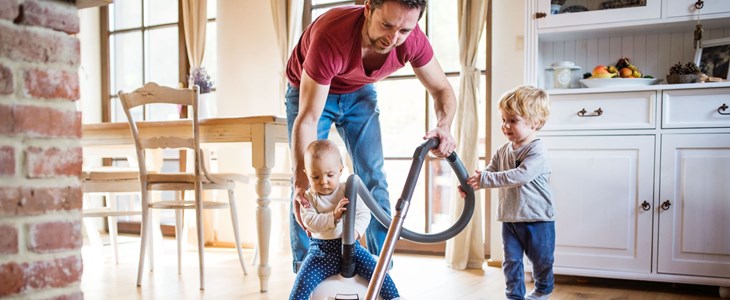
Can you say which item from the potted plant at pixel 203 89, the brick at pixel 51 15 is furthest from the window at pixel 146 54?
the brick at pixel 51 15

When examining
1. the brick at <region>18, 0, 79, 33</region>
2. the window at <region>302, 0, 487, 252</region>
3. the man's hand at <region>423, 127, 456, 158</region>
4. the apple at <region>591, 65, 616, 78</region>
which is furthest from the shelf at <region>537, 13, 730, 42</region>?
the brick at <region>18, 0, 79, 33</region>

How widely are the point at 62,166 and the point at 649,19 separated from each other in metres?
2.63

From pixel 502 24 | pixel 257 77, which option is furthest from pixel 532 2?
pixel 257 77

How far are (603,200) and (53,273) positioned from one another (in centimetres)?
241

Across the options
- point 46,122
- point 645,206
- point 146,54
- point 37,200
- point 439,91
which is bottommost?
point 645,206

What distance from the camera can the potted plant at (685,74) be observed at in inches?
112

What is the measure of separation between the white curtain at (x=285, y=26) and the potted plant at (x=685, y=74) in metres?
2.27

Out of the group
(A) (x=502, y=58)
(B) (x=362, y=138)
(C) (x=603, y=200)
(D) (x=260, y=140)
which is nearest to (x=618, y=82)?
(C) (x=603, y=200)

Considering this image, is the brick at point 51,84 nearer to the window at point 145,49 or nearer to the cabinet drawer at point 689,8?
the cabinet drawer at point 689,8

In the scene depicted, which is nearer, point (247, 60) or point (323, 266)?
point (323, 266)

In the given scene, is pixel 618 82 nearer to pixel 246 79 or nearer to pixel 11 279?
pixel 246 79

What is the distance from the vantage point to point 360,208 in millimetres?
1715

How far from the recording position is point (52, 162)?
1.10 meters

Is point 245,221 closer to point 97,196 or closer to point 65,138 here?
point 97,196
